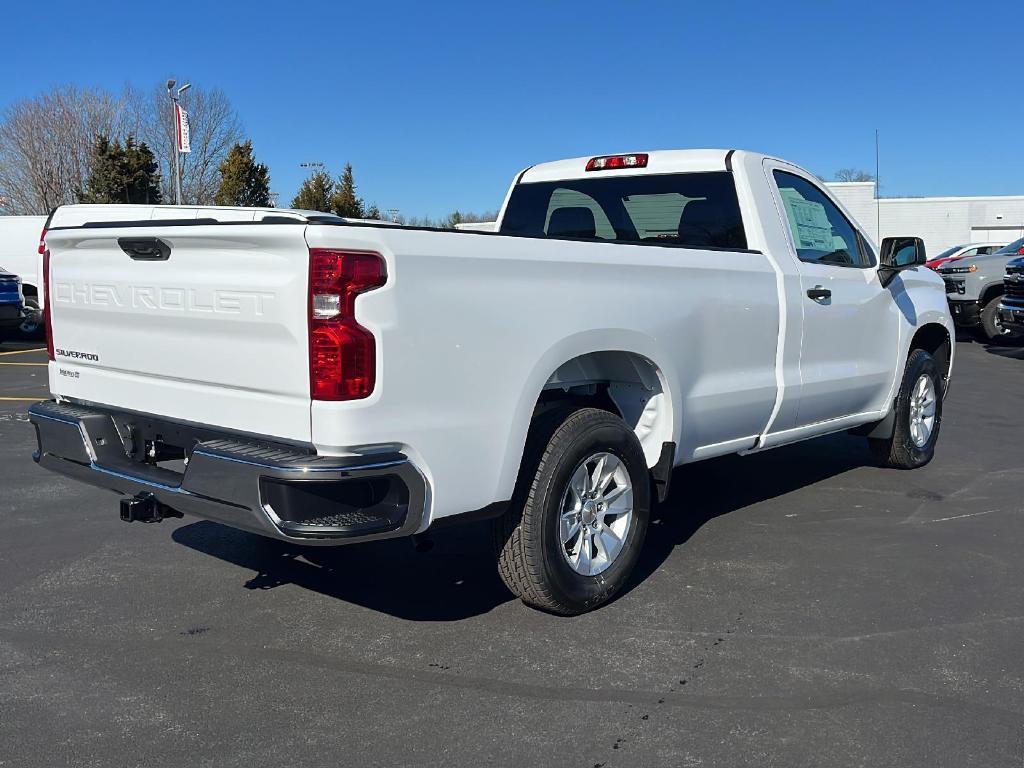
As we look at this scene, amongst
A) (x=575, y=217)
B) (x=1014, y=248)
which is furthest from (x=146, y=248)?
(x=1014, y=248)

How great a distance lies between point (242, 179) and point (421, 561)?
36.8 meters

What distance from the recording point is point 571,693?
3438 mm

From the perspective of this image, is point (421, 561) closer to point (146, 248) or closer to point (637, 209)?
point (146, 248)

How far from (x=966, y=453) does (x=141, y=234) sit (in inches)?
250

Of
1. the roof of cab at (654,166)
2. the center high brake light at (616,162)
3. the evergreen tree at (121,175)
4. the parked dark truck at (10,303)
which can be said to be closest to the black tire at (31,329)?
the parked dark truck at (10,303)

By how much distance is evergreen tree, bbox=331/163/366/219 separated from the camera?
47531 mm

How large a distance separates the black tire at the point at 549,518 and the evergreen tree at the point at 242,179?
3594 cm

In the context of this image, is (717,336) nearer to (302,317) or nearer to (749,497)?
(749,497)

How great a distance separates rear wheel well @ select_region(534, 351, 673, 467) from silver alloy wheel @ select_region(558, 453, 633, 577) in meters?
0.29

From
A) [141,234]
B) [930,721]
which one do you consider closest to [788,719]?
[930,721]

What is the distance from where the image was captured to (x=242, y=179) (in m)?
39.1

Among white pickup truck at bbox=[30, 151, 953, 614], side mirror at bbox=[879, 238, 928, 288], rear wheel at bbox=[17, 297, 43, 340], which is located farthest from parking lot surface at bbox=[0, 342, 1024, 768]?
rear wheel at bbox=[17, 297, 43, 340]

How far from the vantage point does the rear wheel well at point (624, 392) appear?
4355 millimetres

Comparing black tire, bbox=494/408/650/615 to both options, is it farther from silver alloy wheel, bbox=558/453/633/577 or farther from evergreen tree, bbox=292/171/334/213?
evergreen tree, bbox=292/171/334/213
